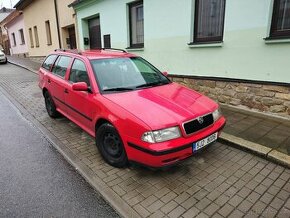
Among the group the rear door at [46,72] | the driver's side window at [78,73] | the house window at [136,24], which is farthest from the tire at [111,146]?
the house window at [136,24]

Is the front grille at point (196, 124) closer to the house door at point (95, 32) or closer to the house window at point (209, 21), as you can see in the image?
the house window at point (209, 21)

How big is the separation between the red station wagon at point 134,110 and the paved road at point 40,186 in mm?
663

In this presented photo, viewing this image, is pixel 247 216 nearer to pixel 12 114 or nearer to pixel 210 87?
pixel 210 87

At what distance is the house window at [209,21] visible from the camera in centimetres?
583

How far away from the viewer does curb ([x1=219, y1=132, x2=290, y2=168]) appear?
3502 mm

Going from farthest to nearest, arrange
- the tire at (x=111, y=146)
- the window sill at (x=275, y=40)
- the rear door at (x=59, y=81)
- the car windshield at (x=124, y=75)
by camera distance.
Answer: the rear door at (x=59, y=81), the window sill at (x=275, y=40), the car windshield at (x=124, y=75), the tire at (x=111, y=146)

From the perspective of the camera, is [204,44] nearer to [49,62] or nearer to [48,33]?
[49,62]

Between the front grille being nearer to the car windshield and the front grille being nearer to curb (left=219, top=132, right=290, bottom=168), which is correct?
curb (left=219, top=132, right=290, bottom=168)

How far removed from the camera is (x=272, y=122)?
4.84 m

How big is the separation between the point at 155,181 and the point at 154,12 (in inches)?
228

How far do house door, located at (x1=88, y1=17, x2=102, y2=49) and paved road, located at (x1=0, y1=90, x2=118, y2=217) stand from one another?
7461 millimetres

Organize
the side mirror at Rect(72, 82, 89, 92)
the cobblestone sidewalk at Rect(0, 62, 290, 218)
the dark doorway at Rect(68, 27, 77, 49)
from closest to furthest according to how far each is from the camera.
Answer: the cobblestone sidewalk at Rect(0, 62, 290, 218)
the side mirror at Rect(72, 82, 89, 92)
the dark doorway at Rect(68, 27, 77, 49)

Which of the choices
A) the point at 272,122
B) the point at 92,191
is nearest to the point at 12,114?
the point at 92,191

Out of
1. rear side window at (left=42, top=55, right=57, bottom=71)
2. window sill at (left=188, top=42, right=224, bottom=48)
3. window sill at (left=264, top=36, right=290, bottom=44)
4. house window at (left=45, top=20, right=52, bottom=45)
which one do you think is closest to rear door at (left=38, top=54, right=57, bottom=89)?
rear side window at (left=42, top=55, right=57, bottom=71)
